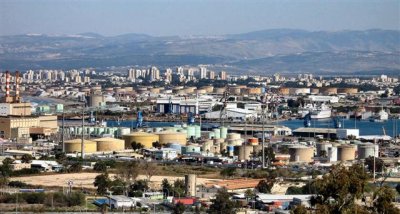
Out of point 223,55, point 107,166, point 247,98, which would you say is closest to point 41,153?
point 107,166

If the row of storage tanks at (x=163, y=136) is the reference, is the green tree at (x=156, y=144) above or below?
below

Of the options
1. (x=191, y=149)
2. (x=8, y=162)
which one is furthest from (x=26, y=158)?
(x=191, y=149)

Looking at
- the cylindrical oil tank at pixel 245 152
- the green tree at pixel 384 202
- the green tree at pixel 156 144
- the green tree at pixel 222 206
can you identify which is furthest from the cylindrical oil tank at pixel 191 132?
the green tree at pixel 384 202

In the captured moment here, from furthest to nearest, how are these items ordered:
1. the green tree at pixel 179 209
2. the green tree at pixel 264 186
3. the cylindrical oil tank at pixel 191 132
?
the cylindrical oil tank at pixel 191 132
the green tree at pixel 264 186
the green tree at pixel 179 209

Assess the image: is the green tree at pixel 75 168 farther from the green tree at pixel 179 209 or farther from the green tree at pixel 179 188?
the green tree at pixel 179 209

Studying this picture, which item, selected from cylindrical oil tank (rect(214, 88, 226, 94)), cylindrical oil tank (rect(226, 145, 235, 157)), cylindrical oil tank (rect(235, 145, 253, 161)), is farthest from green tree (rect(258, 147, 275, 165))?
cylindrical oil tank (rect(214, 88, 226, 94))

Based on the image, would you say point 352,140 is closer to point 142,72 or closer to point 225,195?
Result: point 225,195
